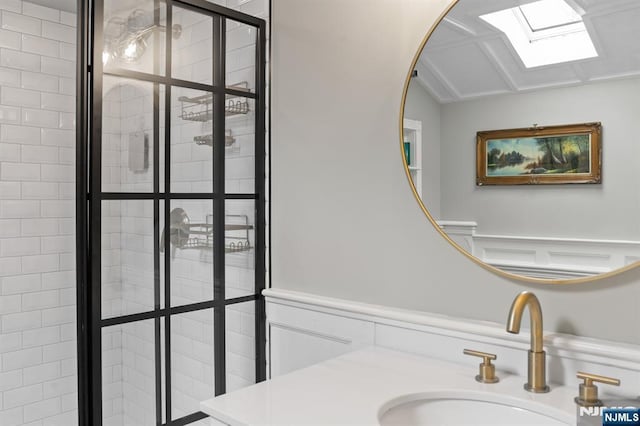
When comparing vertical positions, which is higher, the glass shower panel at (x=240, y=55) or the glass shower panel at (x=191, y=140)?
the glass shower panel at (x=240, y=55)

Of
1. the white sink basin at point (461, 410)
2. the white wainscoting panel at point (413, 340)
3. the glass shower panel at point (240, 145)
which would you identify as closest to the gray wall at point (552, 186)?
the white wainscoting panel at point (413, 340)

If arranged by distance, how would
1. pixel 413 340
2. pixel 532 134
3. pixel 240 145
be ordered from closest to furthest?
pixel 532 134
pixel 413 340
pixel 240 145

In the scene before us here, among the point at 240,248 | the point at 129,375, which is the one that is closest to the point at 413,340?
the point at 240,248

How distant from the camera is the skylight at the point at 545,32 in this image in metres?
1.14

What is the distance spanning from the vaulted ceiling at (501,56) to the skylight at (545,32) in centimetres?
1

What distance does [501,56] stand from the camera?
125 cm

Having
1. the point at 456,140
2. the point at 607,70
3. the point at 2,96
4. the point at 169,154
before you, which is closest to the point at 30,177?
the point at 2,96

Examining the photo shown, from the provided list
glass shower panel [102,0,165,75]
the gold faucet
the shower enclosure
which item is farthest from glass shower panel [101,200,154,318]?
the gold faucet

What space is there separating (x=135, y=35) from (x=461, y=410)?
4.37 ft

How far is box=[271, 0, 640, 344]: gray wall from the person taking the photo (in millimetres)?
1312

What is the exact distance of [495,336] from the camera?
48.9 inches

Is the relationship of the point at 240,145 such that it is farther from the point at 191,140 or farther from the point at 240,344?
the point at 240,344

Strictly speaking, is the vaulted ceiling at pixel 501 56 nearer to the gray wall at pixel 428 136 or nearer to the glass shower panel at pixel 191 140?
the gray wall at pixel 428 136

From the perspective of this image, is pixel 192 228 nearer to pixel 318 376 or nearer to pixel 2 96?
pixel 318 376
